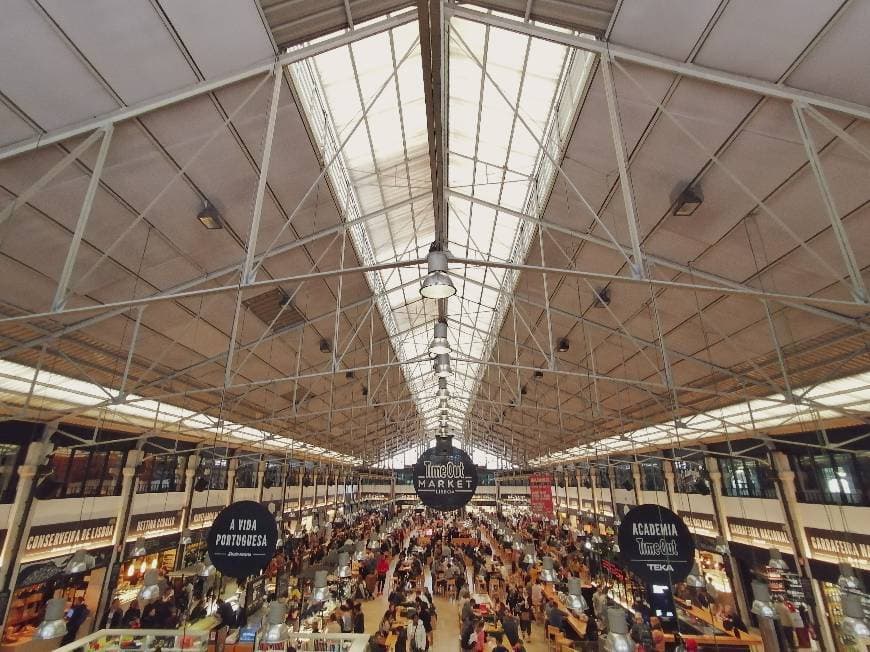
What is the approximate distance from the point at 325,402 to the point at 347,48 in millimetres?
17129

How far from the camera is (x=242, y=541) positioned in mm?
6277

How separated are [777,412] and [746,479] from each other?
3.39 meters

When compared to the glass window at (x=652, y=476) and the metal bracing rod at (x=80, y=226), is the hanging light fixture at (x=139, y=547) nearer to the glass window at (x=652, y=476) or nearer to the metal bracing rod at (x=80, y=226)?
the metal bracing rod at (x=80, y=226)

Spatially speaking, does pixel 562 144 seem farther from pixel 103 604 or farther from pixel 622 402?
pixel 103 604

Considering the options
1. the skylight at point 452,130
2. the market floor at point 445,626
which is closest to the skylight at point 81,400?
the skylight at point 452,130

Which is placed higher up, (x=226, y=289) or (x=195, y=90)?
(x=195, y=90)

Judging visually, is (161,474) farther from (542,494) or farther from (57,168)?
(542,494)

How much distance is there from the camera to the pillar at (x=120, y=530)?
560 inches

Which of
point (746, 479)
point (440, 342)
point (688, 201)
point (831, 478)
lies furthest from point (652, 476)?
point (688, 201)

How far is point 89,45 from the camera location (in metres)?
4.65

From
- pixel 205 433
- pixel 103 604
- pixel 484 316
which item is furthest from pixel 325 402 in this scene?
pixel 103 604

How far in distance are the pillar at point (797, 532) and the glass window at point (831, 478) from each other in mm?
253

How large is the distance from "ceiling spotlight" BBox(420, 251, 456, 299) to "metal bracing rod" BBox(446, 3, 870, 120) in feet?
8.70

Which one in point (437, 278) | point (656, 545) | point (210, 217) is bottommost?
point (656, 545)
